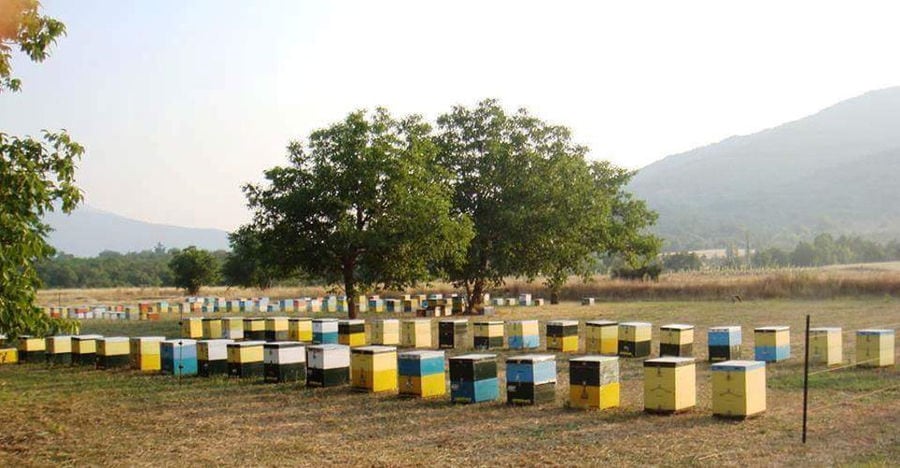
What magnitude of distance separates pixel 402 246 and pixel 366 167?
2.95 meters

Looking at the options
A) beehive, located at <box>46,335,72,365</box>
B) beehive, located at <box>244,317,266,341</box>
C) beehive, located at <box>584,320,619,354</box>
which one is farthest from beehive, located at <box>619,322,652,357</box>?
beehive, located at <box>46,335,72,365</box>

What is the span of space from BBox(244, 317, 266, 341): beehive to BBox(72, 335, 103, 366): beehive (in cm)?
536

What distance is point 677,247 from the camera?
198 meters

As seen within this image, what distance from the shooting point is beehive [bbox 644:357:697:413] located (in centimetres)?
1202

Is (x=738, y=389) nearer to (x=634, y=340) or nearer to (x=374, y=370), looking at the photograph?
(x=374, y=370)

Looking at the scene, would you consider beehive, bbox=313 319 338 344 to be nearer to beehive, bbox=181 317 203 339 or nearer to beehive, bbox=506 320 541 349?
beehive, bbox=506 320 541 349

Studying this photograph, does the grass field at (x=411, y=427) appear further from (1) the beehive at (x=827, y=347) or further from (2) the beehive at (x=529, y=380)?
(1) the beehive at (x=827, y=347)

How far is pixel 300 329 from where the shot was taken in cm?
2444

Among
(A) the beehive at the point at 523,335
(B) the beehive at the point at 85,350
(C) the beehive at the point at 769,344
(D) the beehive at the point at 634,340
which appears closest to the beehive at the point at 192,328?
(B) the beehive at the point at 85,350

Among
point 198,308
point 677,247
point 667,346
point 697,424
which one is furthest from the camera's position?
point 677,247

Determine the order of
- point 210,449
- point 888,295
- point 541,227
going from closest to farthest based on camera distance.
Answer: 1. point 210,449
2. point 541,227
3. point 888,295

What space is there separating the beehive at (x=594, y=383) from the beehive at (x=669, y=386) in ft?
1.89

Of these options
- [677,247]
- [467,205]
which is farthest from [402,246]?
[677,247]

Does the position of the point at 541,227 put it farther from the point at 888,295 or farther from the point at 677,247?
the point at 677,247
